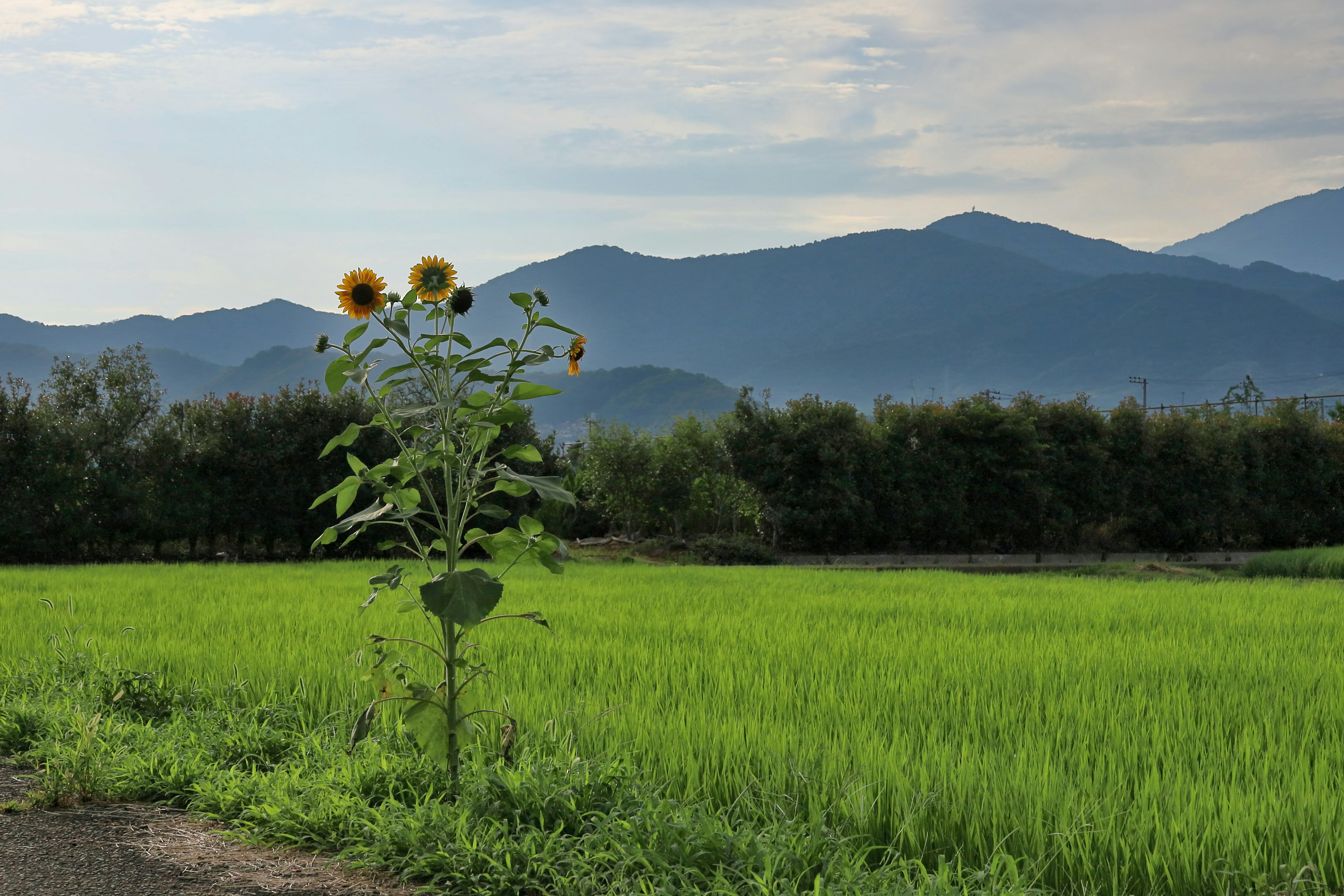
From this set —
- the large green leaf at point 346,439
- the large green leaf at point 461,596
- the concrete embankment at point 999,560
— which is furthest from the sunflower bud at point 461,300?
the concrete embankment at point 999,560

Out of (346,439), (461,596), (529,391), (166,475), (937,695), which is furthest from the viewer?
(166,475)

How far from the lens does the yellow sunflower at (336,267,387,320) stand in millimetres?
3332

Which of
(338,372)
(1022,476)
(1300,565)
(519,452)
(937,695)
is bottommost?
(1300,565)

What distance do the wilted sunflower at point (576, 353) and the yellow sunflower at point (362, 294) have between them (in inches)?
28.1

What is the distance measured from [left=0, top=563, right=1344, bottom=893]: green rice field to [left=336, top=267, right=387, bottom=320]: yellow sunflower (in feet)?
4.57

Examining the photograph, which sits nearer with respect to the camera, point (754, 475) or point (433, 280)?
point (433, 280)

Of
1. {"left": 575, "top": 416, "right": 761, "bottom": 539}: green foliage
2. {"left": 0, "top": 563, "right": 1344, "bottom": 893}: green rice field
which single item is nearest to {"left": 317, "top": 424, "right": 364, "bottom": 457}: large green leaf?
{"left": 0, "top": 563, "right": 1344, "bottom": 893}: green rice field

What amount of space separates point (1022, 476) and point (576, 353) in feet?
53.3

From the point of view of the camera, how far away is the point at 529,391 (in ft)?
10.5

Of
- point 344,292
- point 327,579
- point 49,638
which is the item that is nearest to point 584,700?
point 344,292

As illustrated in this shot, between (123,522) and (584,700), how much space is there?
579 inches

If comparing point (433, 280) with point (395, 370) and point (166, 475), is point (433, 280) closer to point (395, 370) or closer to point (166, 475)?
point (395, 370)

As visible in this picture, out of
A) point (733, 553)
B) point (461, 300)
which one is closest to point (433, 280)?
point (461, 300)

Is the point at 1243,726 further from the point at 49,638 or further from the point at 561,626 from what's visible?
the point at 49,638
